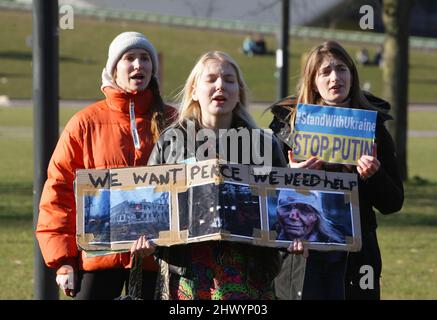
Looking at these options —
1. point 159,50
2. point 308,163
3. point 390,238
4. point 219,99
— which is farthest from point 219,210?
point 159,50

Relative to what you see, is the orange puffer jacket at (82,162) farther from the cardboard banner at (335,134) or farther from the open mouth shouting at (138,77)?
the cardboard banner at (335,134)

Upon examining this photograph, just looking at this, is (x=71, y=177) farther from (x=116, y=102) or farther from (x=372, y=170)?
(x=372, y=170)

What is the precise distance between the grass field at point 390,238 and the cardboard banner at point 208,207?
4.07 metres

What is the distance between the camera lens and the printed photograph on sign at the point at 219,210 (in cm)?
418

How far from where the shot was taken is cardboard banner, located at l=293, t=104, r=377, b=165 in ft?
15.9

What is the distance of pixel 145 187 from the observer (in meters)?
4.30

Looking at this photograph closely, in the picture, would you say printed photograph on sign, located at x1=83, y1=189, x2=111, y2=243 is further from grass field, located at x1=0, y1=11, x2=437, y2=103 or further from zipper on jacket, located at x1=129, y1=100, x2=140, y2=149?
grass field, located at x1=0, y1=11, x2=437, y2=103

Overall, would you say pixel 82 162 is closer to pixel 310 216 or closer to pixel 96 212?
pixel 96 212

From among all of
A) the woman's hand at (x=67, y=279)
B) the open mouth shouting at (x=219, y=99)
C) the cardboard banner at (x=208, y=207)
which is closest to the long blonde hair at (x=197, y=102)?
the open mouth shouting at (x=219, y=99)

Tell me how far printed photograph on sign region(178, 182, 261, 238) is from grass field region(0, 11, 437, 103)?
139ft

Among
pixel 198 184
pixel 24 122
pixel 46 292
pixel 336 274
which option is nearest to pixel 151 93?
pixel 198 184

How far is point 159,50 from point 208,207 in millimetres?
52995

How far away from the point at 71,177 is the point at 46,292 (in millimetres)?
1884

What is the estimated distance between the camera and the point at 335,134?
4.84 meters
